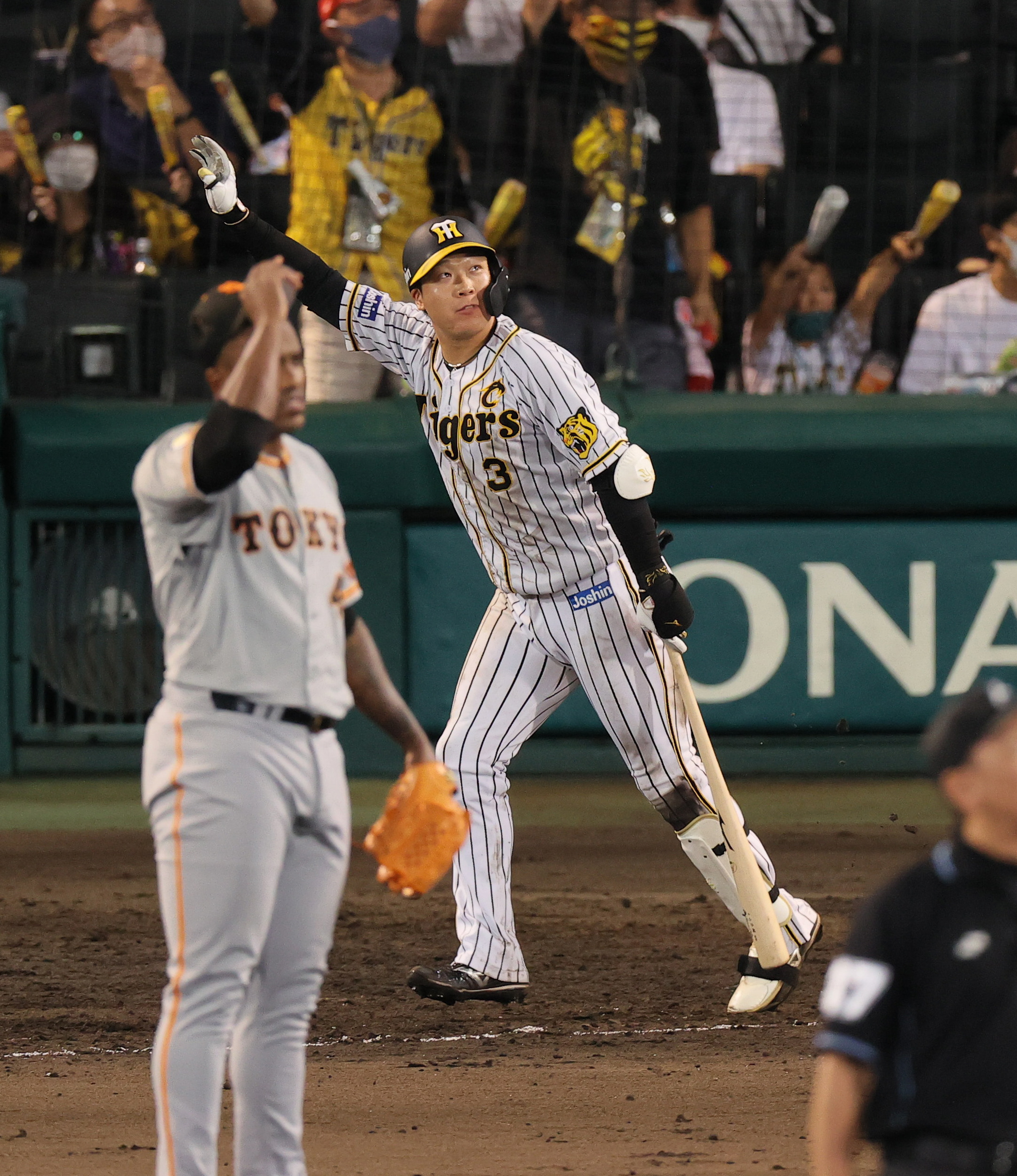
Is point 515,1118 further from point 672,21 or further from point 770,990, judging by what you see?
point 672,21

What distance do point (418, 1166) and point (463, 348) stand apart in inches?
94.9

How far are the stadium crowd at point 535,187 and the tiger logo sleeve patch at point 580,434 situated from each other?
3.98m

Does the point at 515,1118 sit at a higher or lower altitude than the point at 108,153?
lower

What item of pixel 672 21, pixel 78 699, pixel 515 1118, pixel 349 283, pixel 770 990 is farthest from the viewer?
pixel 672 21

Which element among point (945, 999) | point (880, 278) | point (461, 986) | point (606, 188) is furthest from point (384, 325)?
point (880, 278)

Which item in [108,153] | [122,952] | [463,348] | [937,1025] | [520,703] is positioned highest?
[108,153]

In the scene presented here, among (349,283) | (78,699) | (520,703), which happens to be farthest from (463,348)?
(78,699)

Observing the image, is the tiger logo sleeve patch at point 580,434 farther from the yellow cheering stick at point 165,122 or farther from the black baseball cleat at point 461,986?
the yellow cheering stick at point 165,122

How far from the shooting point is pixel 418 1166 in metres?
3.94

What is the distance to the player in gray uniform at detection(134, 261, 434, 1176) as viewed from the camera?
3188mm

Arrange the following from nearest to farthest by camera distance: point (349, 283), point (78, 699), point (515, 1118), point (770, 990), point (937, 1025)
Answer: point (937, 1025) < point (515, 1118) < point (770, 990) < point (349, 283) < point (78, 699)

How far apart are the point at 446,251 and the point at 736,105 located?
4.99 metres

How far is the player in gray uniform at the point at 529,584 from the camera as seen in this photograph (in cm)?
520

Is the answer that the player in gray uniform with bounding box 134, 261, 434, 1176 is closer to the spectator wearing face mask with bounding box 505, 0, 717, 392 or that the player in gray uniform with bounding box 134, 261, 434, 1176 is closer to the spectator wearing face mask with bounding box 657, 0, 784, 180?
the spectator wearing face mask with bounding box 505, 0, 717, 392
